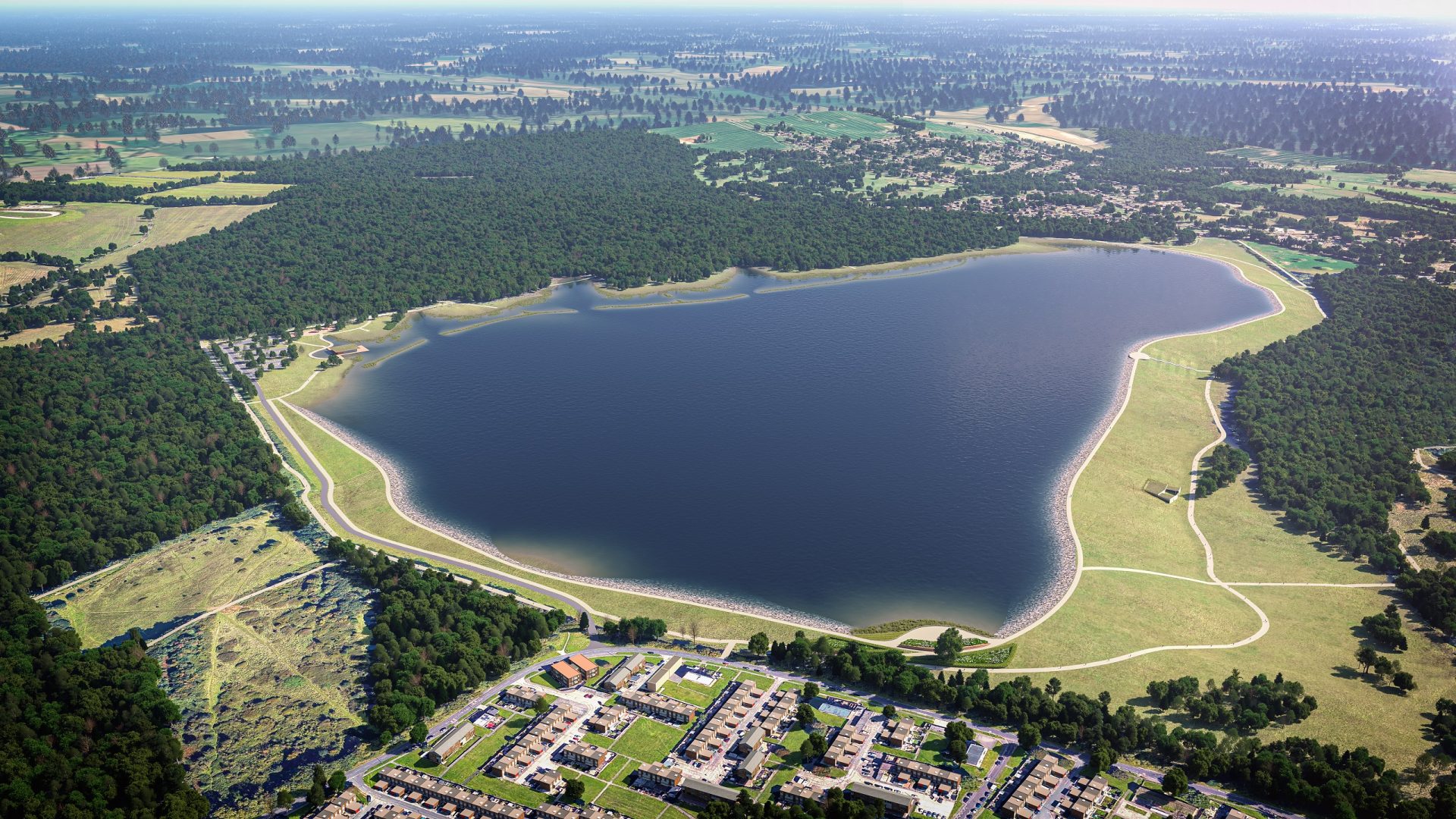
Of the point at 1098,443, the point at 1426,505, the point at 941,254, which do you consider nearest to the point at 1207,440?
the point at 1098,443

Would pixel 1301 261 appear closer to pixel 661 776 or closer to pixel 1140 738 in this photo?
pixel 1140 738

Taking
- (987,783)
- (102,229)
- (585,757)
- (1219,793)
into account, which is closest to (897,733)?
(987,783)

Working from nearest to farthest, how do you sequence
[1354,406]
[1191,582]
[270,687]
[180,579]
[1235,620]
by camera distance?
[270,687], [1235,620], [1191,582], [180,579], [1354,406]

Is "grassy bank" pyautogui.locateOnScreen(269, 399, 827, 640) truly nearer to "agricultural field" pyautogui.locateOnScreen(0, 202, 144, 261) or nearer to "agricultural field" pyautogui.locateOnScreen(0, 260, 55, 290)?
"agricultural field" pyautogui.locateOnScreen(0, 260, 55, 290)

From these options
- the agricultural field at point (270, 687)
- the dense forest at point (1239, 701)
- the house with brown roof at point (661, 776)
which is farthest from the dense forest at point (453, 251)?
the dense forest at point (1239, 701)

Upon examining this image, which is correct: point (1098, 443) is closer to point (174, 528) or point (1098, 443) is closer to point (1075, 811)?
point (1075, 811)

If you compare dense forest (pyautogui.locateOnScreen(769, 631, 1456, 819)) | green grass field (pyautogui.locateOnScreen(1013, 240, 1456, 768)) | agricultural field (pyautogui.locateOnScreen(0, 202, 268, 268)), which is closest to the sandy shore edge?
green grass field (pyautogui.locateOnScreen(1013, 240, 1456, 768))
